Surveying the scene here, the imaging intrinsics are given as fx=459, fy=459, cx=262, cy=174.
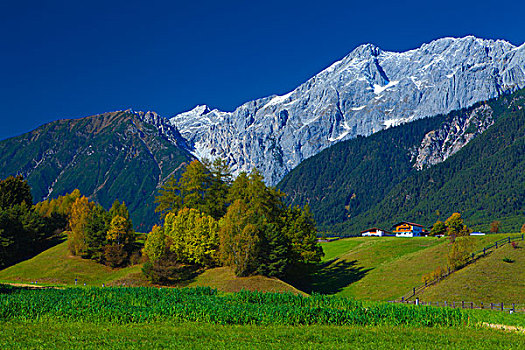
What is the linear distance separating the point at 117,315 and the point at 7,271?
76303 mm

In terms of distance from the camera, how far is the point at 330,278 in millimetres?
104812

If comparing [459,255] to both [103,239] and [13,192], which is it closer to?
[103,239]

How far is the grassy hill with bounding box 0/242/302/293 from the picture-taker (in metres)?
76.6

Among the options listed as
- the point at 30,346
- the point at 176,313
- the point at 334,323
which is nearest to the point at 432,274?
the point at 334,323

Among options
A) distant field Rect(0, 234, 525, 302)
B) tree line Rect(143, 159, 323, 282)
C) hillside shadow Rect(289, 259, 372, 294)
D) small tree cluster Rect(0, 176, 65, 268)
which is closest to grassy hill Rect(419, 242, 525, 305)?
distant field Rect(0, 234, 525, 302)

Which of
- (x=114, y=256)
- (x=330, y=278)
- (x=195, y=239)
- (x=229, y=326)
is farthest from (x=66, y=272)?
(x=229, y=326)

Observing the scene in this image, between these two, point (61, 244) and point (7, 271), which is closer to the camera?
point (7, 271)

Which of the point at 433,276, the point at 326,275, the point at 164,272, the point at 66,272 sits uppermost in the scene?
the point at 66,272

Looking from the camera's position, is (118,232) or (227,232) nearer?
(227,232)

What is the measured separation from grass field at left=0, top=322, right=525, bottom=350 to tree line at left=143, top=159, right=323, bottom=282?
45588mm

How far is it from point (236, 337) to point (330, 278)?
251 feet

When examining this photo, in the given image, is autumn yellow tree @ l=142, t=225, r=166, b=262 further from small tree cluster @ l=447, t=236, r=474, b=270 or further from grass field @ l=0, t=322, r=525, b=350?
small tree cluster @ l=447, t=236, r=474, b=270

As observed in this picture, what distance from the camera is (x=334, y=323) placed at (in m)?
38.8

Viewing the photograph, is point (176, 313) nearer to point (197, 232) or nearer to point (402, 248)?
point (197, 232)
